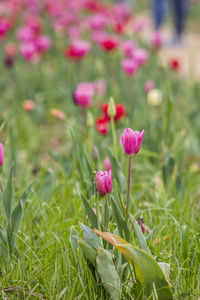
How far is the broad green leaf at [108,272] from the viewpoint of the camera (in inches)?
35.3

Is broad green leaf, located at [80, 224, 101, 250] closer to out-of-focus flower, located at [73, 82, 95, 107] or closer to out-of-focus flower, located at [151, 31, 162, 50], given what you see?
out-of-focus flower, located at [73, 82, 95, 107]

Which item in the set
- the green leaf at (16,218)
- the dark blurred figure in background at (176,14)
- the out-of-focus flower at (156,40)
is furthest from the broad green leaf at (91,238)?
the dark blurred figure in background at (176,14)

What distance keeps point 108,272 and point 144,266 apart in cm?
8

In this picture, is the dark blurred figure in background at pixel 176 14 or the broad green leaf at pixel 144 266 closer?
the broad green leaf at pixel 144 266

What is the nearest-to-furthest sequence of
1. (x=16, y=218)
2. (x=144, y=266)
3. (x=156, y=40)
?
(x=144, y=266), (x=16, y=218), (x=156, y=40)

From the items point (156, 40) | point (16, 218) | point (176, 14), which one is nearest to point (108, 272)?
point (16, 218)

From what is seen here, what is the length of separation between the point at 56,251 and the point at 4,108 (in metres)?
1.92

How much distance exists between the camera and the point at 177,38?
5457 millimetres

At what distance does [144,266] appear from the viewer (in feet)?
2.91

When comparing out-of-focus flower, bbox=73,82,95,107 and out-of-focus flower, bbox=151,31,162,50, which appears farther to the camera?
out-of-focus flower, bbox=151,31,162,50

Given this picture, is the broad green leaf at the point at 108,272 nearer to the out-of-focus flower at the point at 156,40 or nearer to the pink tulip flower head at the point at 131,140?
the pink tulip flower head at the point at 131,140

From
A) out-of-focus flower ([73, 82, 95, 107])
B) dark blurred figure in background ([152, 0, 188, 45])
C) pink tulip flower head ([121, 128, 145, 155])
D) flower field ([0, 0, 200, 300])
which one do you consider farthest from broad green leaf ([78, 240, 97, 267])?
dark blurred figure in background ([152, 0, 188, 45])

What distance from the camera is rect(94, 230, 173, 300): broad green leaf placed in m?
0.87

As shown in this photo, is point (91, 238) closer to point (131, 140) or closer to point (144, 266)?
point (144, 266)
